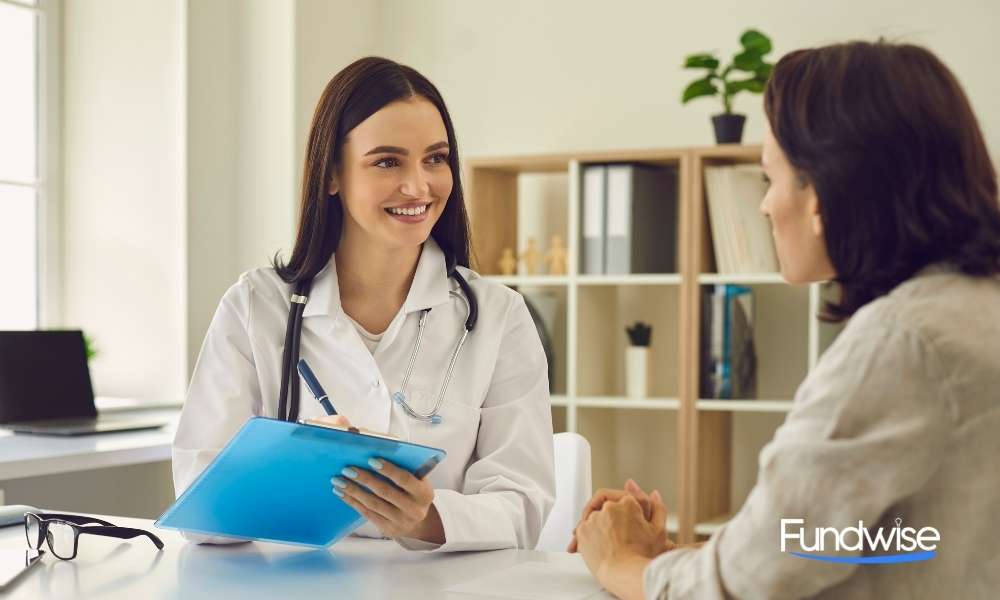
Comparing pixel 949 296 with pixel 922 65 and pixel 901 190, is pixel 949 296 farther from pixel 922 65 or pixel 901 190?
pixel 922 65

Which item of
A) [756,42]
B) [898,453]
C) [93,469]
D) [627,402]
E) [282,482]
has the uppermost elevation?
[756,42]

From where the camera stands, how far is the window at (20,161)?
11.0ft

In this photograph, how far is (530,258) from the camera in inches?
141

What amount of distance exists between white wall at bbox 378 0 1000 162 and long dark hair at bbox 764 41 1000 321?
2492 mm

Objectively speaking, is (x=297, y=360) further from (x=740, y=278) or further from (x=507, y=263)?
(x=507, y=263)

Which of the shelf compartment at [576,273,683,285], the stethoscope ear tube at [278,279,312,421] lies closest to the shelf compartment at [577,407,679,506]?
the shelf compartment at [576,273,683,285]

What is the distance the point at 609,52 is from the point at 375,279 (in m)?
2.11

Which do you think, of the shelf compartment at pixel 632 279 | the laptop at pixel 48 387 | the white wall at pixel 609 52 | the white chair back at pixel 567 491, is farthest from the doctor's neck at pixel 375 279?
the white wall at pixel 609 52

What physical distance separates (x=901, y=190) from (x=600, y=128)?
9.24 ft

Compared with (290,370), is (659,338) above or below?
below

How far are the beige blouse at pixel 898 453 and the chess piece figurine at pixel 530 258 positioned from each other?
2646 mm

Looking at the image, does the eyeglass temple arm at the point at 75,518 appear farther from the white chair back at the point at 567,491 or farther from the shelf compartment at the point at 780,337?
the shelf compartment at the point at 780,337

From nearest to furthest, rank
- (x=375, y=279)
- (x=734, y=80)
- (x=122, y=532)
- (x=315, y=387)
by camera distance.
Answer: (x=122, y=532)
(x=315, y=387)
(x=375, y=279)
(x=734, y=80)

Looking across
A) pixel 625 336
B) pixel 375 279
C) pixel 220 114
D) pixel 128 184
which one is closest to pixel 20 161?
pixel 128 184
